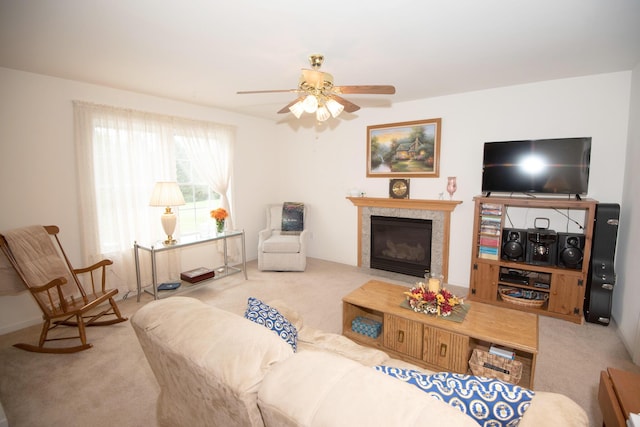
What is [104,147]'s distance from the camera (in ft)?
11.3

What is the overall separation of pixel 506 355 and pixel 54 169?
449 centimetres

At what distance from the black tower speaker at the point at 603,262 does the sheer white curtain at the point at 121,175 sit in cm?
489

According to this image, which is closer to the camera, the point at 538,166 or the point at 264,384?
the point at 264,384

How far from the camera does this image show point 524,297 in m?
3.29

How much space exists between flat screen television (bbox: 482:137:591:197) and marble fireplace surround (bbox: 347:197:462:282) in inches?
23.3

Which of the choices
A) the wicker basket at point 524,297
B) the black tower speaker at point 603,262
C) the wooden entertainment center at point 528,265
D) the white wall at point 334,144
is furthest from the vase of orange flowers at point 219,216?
the black tower speaker at point 603,262

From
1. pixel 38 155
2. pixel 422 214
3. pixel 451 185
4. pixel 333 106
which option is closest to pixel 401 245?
pixel 422 214

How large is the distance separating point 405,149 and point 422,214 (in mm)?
965

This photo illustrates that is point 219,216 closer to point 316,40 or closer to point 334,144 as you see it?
point 334,144

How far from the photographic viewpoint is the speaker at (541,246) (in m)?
3.13

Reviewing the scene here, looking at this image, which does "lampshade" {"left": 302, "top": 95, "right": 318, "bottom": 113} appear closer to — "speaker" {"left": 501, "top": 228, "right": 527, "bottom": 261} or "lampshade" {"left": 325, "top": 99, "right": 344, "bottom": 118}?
"lampshade" {"left": 325, "top": 99, "right": 344, "bottom": 118}

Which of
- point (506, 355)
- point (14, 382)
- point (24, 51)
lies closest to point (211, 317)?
point (506, 355)

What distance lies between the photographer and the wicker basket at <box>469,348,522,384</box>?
2021 mm

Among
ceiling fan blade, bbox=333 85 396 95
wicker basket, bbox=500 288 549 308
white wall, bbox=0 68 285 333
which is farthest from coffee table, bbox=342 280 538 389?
white wall, bbox=0 68 285 333
